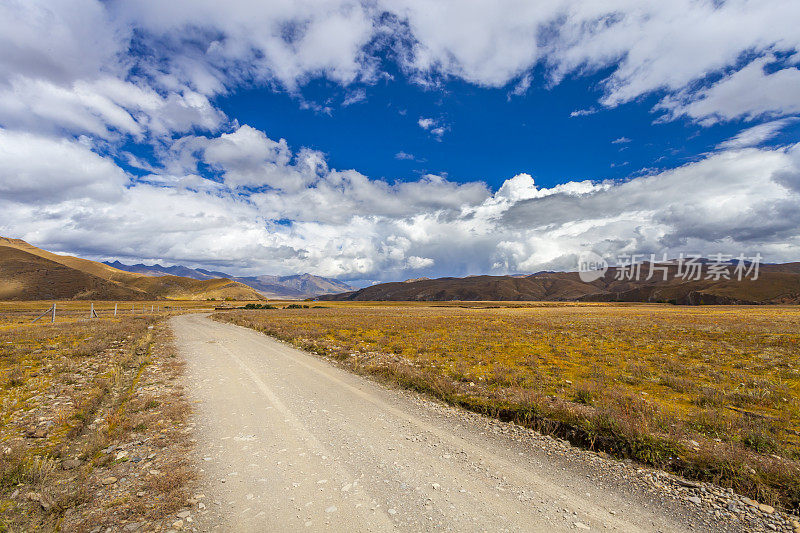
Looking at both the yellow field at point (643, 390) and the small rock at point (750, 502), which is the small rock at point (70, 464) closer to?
the yellow field at point (643, 390)

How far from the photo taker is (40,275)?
7180 inches

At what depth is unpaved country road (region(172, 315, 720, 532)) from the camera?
5113 mm

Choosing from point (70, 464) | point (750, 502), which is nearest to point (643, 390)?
point (750, 502)

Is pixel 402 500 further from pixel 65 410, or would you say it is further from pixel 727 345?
pixel 727 345

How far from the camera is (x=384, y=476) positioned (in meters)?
6.38

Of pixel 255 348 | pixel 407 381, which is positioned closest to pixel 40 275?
pixel 255 348

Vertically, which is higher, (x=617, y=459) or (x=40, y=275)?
(x=40, y=275)

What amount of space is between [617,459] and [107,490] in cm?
1033

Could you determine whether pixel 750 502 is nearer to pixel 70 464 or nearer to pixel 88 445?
pixel 70 464

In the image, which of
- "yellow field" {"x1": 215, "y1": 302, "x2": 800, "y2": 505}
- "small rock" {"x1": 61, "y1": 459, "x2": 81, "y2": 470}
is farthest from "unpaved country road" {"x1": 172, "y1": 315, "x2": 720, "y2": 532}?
"small rock" {"x1": 61, "y1": 459, "x2": 81, "y2": 470}

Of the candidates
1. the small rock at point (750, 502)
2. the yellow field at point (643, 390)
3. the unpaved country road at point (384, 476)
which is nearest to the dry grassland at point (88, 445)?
the unpaved country road at point (384, 476)

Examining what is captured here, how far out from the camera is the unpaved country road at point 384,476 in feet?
16.8

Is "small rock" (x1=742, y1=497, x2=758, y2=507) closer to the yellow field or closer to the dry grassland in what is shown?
the yellow field

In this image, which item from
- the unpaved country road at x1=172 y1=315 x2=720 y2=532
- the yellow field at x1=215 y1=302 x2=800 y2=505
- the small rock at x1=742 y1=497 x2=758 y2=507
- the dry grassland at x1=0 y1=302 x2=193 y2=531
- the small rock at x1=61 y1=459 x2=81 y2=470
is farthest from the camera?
the yellow field at x1=215 y1=302 x2=800 y2=505
